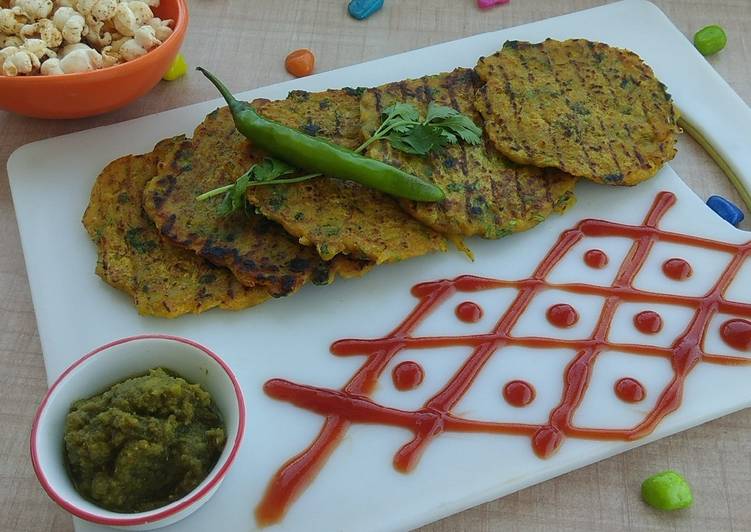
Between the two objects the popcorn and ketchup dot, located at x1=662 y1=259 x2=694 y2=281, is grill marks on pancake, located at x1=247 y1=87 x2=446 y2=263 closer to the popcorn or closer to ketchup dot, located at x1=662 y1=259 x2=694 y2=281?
the popcorn

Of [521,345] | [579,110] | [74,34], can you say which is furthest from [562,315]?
[74,34]

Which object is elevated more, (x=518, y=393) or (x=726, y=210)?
(x=726, y=210)

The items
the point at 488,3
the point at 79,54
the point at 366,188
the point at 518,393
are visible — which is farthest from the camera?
the point at 488,3

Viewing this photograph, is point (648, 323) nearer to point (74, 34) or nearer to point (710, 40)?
point (710, 40)

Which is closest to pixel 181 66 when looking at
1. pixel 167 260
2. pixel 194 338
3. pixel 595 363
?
pixel 167 260

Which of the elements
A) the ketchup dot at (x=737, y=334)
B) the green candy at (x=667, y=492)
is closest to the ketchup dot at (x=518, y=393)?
the green candy at (x=667, y=492)

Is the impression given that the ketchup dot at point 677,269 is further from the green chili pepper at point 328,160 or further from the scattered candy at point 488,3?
the scattered candy at point 488,3
